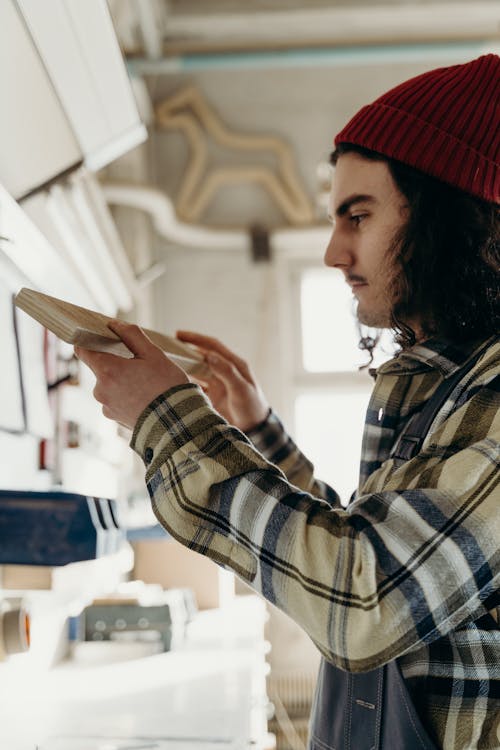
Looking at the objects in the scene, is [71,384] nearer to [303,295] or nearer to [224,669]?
[224,669]

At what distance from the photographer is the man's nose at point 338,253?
100 centimetres

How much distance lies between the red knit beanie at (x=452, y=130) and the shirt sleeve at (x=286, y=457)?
54cm

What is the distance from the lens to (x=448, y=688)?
0.79 meters

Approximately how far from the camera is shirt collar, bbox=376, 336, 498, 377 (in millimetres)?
888

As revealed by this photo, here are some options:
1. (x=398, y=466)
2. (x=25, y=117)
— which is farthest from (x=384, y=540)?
(x=25, y=117)

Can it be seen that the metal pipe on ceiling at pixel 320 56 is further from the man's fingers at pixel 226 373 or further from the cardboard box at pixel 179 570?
the man's fingers at pixel 226 373

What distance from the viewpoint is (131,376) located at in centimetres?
79

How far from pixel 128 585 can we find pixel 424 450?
1.93 meters

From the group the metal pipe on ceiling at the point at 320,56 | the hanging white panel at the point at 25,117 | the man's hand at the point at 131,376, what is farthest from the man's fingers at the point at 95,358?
the metal pipe on ceiling at the point at 320,56

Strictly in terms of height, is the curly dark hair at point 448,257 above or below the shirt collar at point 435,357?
above

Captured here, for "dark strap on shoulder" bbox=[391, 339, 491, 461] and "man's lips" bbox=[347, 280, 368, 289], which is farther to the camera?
"man's lips" bbox=[347, 280, 368, 289]

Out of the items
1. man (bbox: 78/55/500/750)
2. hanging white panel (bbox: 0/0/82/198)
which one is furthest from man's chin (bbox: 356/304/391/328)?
hanging white panel (bbox: 0/0/82/198)

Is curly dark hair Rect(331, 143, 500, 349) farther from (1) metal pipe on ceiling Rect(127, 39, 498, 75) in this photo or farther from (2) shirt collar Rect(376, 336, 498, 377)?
(1) metal pipe on ceiling Rect(127, 39, 498, 75)

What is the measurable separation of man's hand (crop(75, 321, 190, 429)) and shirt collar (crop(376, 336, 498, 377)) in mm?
292
